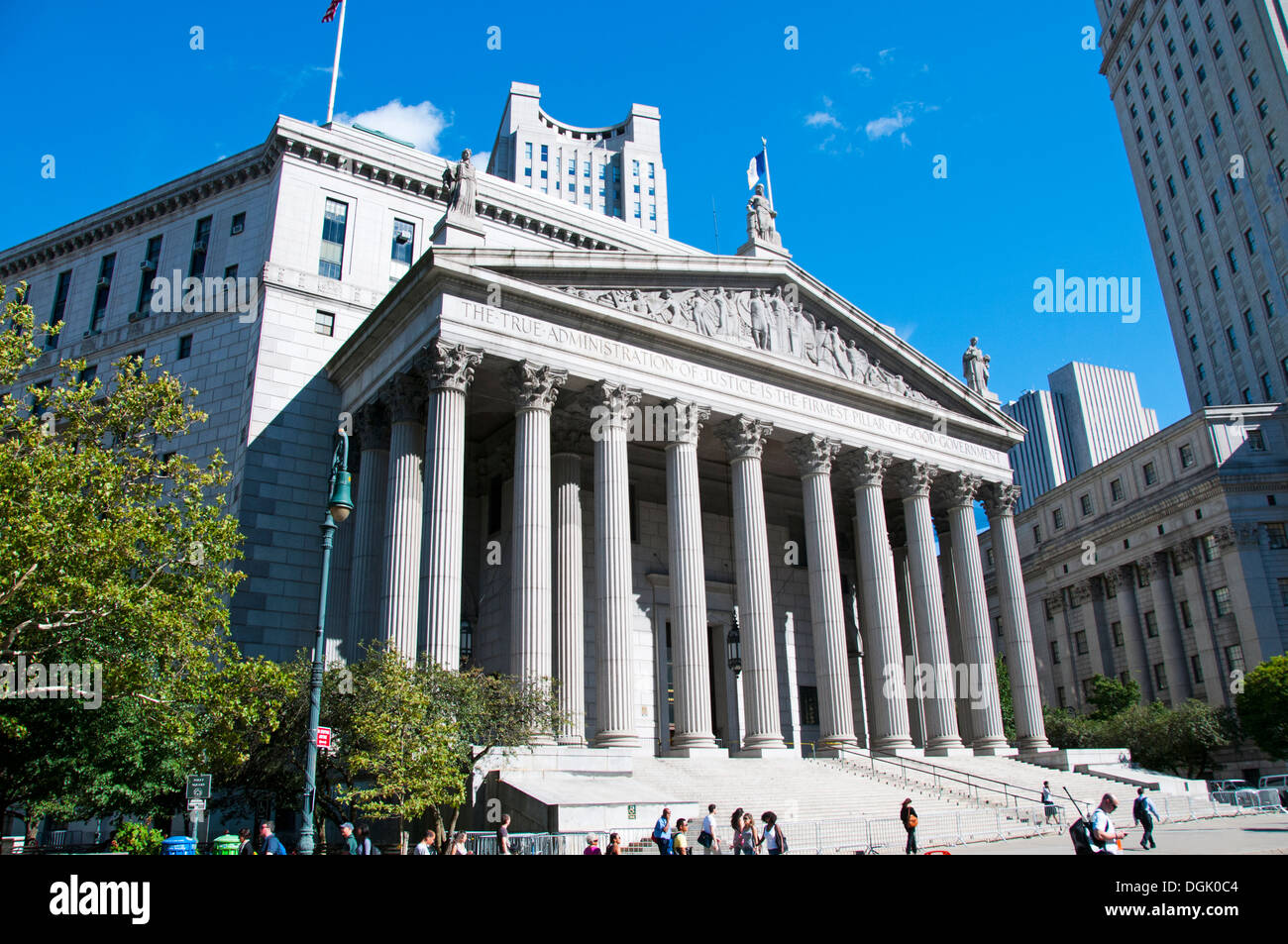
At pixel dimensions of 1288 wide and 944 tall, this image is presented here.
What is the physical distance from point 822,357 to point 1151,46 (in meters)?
72.7

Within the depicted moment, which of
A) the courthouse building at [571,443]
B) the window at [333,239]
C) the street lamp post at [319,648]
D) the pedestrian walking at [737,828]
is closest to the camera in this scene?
the street lamp post at [319,648]

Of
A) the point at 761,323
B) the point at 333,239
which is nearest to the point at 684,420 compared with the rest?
the point at 761,323

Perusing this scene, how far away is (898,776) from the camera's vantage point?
1270 inches

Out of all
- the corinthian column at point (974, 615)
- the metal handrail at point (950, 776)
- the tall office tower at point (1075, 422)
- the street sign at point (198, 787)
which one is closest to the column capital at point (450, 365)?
the street sign at point (198, 787)

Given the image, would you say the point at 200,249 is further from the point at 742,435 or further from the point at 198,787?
the point at 198,787

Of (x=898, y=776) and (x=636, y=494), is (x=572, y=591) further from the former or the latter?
(x=898, y=776)

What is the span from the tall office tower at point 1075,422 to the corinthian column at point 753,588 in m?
164

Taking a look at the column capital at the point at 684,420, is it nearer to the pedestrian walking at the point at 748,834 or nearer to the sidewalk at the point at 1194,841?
the sidewalk at the point at 1194,841

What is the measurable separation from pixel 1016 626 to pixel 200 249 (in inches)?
1644

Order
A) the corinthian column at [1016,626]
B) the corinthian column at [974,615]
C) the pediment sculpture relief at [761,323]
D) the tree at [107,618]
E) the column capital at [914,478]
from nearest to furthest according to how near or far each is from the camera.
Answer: the tree at [107,618] → the pediment sculpture relief at [761,323] → the corinthian column at [974,615] → the corinthian column at [1016,626] → the column capital at [914,478]

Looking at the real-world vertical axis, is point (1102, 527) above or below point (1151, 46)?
below

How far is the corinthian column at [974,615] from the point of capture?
3956cm
